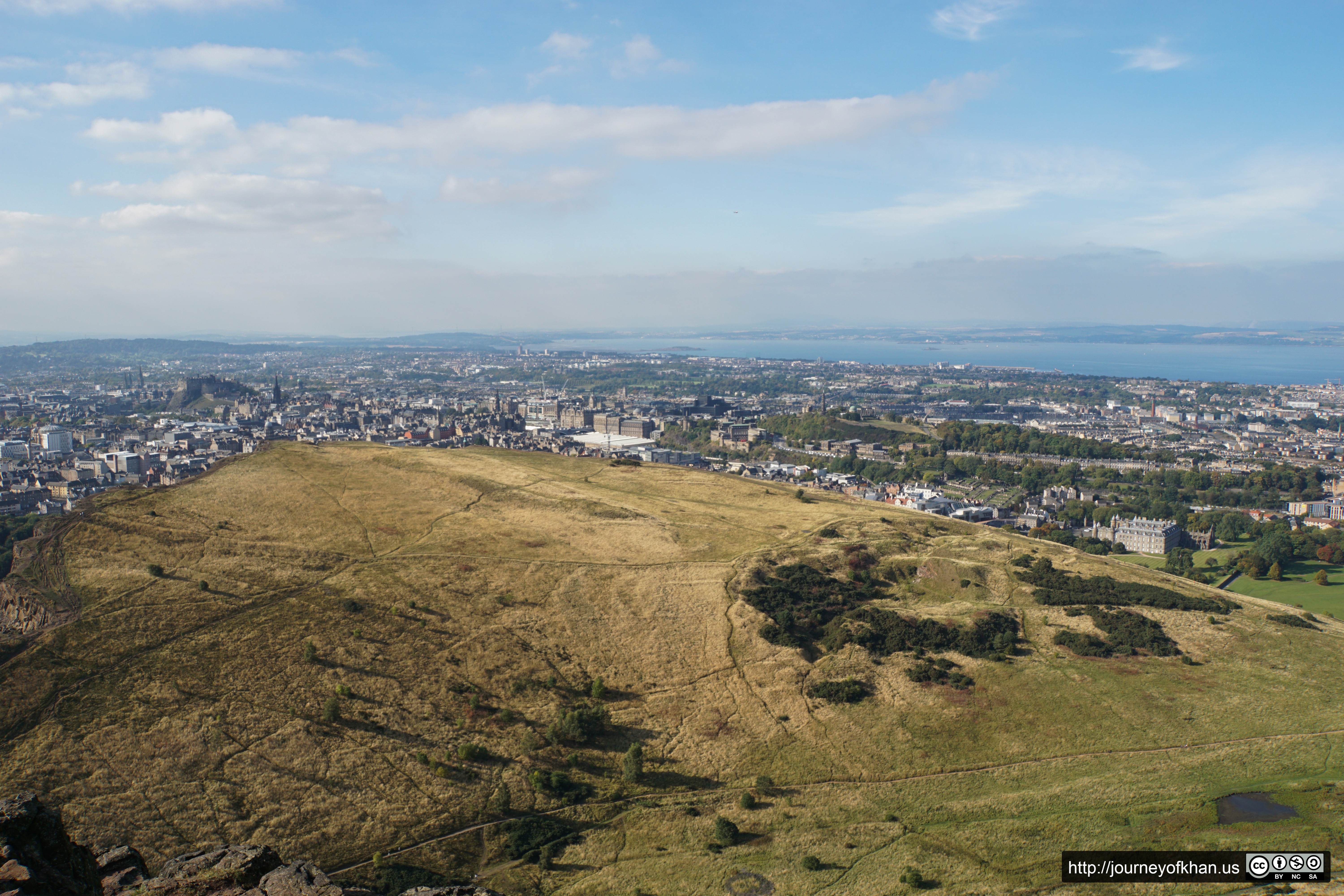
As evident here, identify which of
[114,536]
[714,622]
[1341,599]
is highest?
[114,536]

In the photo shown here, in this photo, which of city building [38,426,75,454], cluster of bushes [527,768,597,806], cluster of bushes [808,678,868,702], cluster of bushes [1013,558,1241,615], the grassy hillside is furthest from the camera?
city building [38,426,75,454]

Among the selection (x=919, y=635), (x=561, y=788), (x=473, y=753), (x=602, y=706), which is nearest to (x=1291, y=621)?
(x=919, y=635)

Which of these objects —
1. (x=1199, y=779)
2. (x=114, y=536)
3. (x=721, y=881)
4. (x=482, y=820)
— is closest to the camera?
(x=721, y=881)

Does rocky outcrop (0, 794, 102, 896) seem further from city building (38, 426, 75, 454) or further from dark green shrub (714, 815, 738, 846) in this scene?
city building (38, 426, 75, 454)

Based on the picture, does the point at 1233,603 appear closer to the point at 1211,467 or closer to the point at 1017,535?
the point at 1017,535

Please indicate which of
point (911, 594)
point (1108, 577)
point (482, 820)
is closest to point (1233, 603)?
point (1108, 577)

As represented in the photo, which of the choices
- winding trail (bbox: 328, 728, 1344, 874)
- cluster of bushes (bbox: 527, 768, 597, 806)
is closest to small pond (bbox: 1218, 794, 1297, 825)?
winding trail (bbox: 328, 728, 1344, 874)

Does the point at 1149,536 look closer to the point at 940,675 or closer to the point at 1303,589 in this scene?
the point at 1303,589
